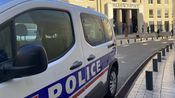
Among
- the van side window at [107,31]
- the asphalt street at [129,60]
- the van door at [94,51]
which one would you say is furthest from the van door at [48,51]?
the asphalt street at [129,60]

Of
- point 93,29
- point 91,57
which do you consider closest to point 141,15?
point 93,29

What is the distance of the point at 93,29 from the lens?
5945 mm

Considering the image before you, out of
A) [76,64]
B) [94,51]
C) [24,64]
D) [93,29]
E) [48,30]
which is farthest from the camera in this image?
[93,29]

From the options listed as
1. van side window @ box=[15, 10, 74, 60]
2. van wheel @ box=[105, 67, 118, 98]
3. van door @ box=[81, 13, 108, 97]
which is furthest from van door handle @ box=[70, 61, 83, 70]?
van wheel @ box=[105, 67, 118, 98]

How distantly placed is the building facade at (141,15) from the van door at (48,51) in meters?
68.0

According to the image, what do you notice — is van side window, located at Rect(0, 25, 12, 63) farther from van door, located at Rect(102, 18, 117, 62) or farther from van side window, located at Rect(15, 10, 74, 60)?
van door, located at Rect(102, 18, 117, 62)

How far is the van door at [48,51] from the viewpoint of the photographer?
3.04 metres

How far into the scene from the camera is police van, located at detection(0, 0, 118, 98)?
2861 mm

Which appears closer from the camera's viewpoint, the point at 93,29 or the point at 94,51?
the point at 94,51

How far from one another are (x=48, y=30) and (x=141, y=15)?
251ft

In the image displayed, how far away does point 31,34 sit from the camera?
3561 millimetres

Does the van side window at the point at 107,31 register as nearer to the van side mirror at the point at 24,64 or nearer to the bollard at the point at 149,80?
the bollard at the point at 149,80

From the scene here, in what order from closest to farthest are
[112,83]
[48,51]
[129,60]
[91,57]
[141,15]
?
1. [48,51]
2. [91,57]
3. [112,83]
4. [129,60]
5. [141,15]

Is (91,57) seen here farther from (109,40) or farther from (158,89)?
(158,89)
